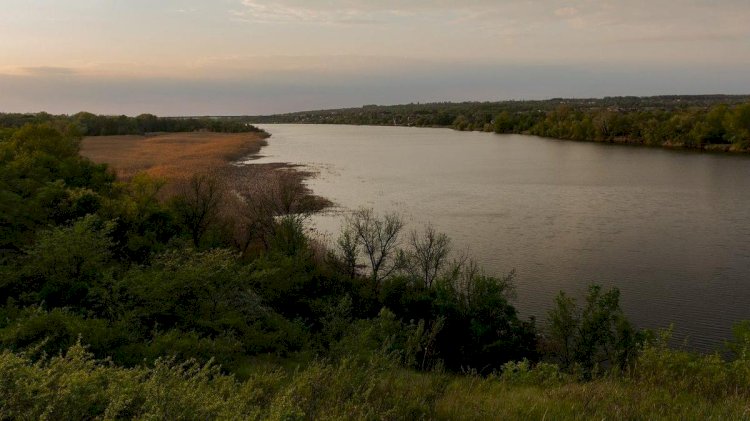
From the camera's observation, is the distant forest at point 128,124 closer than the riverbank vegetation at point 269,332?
No

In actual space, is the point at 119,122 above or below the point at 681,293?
above

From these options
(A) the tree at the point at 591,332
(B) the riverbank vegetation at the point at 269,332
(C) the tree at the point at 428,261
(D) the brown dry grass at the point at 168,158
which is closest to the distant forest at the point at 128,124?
(D) the brown dry grass at the point at 168,158

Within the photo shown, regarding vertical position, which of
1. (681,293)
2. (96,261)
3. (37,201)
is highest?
(37,201)

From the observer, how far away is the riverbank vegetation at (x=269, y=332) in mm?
4824

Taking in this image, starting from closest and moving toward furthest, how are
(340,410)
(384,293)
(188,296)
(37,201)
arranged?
(340,410), (188,296), (37,201), (384,293)

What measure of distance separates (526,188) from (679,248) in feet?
48.4

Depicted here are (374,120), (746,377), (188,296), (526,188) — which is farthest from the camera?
(374,120)

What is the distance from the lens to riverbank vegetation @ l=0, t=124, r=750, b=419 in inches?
190

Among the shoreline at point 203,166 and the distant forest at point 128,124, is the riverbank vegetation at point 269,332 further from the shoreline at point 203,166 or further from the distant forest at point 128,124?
the distant forest at point 128,124

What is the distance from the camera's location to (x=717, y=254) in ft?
63.1

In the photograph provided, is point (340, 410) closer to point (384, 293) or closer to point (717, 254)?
point (384, 293)

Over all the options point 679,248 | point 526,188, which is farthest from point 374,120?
point 679,248

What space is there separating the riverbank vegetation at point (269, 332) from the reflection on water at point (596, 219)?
1989 millimetres

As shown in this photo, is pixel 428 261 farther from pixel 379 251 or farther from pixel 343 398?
pixel 343 398
